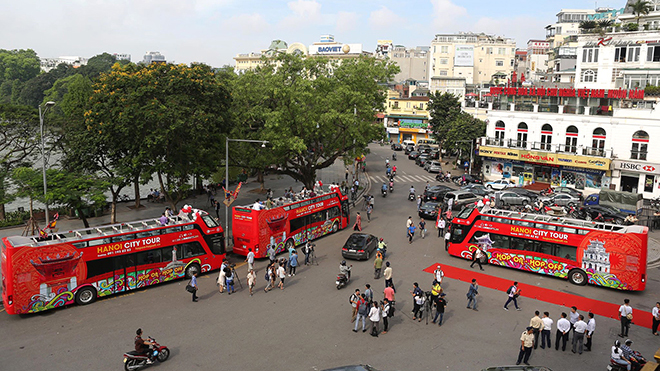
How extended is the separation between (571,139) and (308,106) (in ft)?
92.1

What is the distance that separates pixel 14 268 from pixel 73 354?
16.0ft

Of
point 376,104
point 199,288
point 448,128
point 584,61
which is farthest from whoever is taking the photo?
point 448,128

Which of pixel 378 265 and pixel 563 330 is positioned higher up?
pixel 378 265

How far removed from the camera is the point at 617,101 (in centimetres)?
4528

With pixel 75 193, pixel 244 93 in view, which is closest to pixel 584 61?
pixel 244 93

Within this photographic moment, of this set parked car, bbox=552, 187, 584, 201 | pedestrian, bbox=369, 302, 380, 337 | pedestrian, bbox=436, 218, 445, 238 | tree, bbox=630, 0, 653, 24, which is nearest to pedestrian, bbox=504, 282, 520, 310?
pedestrian, bbox=369, 302, 380, 337

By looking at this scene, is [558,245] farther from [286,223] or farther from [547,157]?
[547,157]

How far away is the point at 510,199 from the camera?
131 feet

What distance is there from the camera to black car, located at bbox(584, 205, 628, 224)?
113ft

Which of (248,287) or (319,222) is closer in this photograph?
(248,287)

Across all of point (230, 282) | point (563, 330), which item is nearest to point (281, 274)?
point (230, 282)

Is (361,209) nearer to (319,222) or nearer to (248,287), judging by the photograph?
(319,222)

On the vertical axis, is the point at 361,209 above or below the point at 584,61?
below

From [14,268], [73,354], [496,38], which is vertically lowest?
[73,354]
